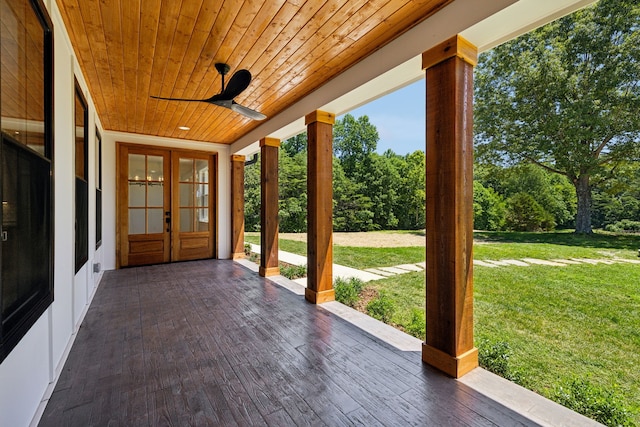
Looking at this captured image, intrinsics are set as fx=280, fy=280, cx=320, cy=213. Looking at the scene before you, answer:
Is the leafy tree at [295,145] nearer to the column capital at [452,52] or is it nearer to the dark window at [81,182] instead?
the dark window at [81,182]

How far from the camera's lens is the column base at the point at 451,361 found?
1912mm

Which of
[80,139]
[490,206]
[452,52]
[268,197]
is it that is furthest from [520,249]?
[80,139]

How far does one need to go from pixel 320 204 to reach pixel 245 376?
204 centimetres

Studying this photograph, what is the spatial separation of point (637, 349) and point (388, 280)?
9.39 ft

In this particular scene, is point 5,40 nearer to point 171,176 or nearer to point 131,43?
point 131,43

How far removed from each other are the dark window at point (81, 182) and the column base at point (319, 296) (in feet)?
7.93

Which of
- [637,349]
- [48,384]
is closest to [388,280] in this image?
[637,349]

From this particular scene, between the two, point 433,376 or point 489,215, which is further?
point 489,215

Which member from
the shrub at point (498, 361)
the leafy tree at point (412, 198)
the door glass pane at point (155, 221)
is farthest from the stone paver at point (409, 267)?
the leafy tree at point (412, 198)

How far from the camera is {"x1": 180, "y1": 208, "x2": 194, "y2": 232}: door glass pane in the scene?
607cm

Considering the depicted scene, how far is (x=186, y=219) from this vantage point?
613 centimetres

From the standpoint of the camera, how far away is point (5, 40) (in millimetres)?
1183

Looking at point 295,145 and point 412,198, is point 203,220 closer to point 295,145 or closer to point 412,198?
point 412,198

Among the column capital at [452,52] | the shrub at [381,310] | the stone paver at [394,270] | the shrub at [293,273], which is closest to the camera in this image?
the column capital at [452,52]
